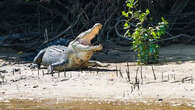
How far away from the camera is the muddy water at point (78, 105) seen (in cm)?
593

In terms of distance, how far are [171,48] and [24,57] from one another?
Result: 3.29 metres

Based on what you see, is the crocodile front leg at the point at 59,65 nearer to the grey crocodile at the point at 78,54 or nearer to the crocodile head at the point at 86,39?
the grey crocodile at the point at 78,54

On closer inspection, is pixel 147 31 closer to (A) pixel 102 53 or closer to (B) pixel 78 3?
(A) pixel 102 53

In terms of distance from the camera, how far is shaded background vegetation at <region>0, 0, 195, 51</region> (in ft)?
38.2

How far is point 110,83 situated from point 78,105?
3.51ft

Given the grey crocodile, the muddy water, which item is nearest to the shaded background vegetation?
the grey crocodile

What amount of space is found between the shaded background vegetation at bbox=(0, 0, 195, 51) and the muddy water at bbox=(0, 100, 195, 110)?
14.4 feet

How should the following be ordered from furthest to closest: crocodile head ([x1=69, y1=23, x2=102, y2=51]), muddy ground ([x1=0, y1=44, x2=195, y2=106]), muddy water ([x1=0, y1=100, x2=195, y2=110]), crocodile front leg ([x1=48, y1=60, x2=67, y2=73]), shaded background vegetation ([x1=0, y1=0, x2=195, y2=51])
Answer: shaded background vegetation ([x1=0, y1=0, x2=195, y2=51]) → crocodile front leg ([x1=48, y1=60, x2=67, y2=73]) → crocodile head ([x1=69, y1=23, x2=102, y2=51]) → muddy ground ([x1=0, y1=44, x2=195, y2=106]) → muddy water ([x1=0, y1=100, x2=195, y2=110])

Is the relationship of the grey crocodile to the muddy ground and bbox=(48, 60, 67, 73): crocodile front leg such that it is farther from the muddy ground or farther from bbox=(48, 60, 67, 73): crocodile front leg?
the muddy ground

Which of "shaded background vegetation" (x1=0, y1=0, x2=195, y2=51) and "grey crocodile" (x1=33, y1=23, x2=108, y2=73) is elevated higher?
"shaded background vegetation" (x1=0, y1=0, x2=195, y2=51)

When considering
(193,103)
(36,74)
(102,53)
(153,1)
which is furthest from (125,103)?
(153,1)

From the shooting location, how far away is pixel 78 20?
1183 cm

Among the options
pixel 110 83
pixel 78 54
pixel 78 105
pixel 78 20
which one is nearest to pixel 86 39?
pixel 78 54

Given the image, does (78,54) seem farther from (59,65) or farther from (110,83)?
(110,83)
